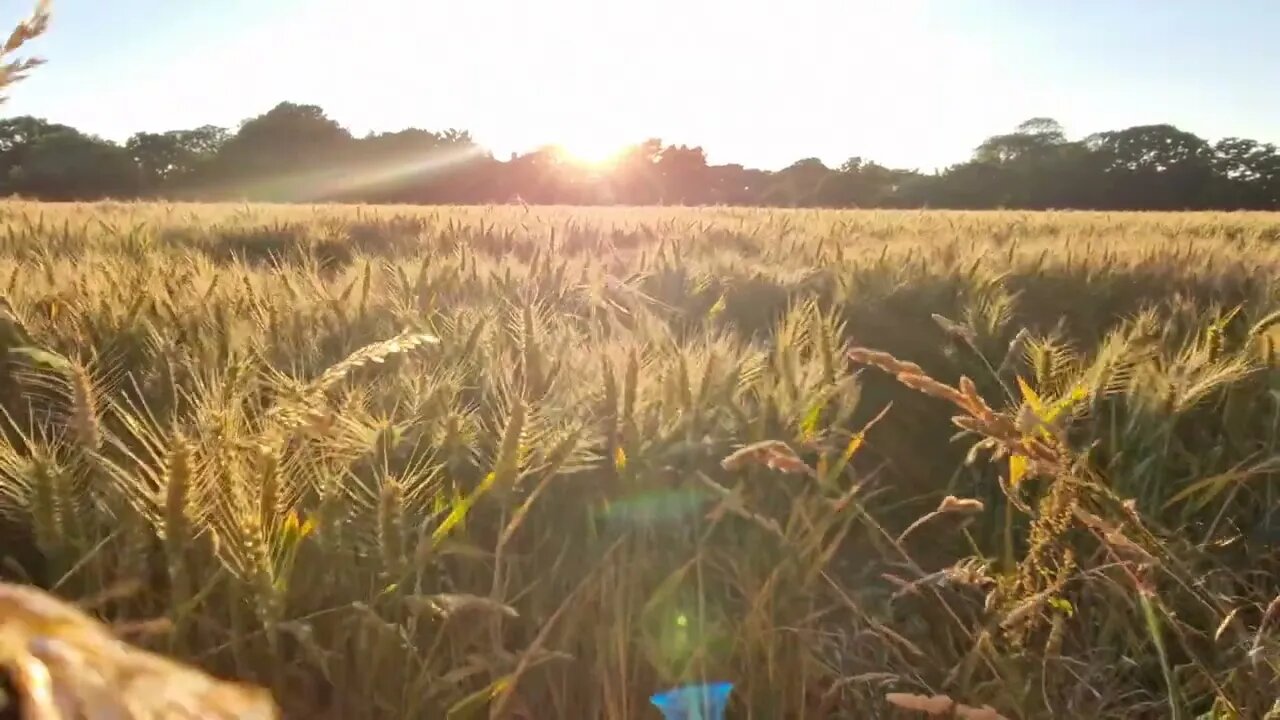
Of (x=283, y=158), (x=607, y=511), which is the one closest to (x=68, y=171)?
(x=283, y=158)

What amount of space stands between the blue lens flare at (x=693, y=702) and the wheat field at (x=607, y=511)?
26 millimetres

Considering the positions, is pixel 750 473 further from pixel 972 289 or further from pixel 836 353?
pixel 972 289

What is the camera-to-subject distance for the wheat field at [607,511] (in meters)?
0.94

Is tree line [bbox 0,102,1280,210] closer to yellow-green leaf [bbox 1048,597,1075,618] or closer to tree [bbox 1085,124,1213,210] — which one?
tree [bbox 1085,124,1213,210]

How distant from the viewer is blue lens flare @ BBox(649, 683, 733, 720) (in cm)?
98

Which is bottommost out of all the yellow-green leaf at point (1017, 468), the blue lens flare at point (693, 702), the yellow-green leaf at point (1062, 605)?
the blue lens flare at point (693, 702)

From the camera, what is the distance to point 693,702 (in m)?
0.99

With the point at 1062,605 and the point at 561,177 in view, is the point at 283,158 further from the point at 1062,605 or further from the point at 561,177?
the point at 1062,605

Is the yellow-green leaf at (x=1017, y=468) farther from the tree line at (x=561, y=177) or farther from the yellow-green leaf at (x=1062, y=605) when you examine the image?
the tree line at (x=561, y=177)

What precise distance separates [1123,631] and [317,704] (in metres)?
1.09

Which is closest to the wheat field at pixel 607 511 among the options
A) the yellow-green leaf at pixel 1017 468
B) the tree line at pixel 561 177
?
the yellow-green leaf at pixel 1017 468

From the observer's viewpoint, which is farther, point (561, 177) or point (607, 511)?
point (561, 177)

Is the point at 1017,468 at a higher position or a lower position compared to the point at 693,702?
higher

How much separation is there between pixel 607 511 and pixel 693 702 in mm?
274
